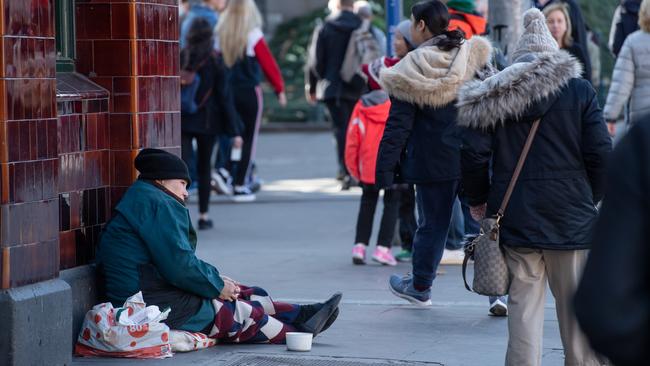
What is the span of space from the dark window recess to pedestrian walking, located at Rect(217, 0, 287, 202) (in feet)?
Answer: 21.2

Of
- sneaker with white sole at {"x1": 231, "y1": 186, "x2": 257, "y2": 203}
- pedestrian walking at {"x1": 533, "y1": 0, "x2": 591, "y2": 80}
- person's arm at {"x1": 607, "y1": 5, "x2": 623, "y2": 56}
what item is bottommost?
sneaker with white sole at {"x1": 231, "y1": 186, "x2": 257, "y2": 203}

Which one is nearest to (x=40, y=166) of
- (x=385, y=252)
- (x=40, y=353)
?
(x=40, y=353)

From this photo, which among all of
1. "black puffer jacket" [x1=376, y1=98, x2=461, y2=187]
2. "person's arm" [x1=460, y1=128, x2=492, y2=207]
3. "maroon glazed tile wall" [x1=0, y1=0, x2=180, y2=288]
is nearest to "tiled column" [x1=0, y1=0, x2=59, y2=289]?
"maroon glazed tile wall" [x1=0, y1=0, x2=180, y2=288]

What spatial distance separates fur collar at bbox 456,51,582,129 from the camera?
17.2 ft

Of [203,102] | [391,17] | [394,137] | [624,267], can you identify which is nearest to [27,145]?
[394,137]

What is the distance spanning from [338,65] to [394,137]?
6.82 metres

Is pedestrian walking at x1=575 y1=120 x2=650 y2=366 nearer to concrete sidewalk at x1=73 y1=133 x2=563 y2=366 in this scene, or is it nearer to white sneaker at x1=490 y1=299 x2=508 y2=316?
concrete sidewalk at x1=73 y1=133 x2=563 y2=366

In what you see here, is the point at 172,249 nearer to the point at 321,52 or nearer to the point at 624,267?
the point at 624,267

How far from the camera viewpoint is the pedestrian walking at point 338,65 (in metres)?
14.2

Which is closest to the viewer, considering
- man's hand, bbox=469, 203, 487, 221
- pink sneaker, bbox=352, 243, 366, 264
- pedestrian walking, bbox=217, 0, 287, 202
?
man's hand, bbox=469, 203, 487, 221

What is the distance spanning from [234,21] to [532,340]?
819 cm

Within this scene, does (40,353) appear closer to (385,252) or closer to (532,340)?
(532,340)

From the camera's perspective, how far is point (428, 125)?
300 inches

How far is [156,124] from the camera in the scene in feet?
22.2
